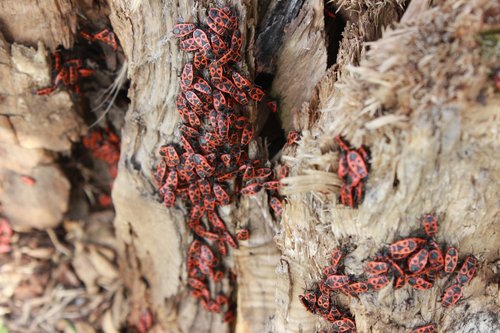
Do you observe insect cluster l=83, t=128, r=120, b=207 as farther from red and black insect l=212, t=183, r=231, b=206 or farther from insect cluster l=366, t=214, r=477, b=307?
insect cluster l=366, t=214, r=477, b=307

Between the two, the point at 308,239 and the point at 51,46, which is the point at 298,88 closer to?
the point at 308,239

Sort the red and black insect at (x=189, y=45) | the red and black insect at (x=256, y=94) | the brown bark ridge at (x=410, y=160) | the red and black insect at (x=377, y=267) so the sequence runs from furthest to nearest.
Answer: the red and black insect at (x=256, y=94) < the red and black insect at (x=189, y=45) < the red and black insect at (x=377, y=267) < the brown bark ridge at (x=410, y=160)

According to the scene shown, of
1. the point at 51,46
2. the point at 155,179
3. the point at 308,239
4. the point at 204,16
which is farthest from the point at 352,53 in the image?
the point at 51,46

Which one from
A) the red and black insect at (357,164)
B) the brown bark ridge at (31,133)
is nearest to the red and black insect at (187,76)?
the red and black insect at (357,164)

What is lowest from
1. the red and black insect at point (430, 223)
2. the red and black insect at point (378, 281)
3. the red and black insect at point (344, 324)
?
the red and black insect at point (344, 324)

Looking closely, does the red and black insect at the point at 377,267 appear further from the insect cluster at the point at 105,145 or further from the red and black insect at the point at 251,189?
the insect cluster at the point at 105,145

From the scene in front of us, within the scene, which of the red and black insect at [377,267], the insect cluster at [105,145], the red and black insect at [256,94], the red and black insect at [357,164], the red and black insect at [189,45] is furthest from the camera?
the insect cluster at [105,145]
